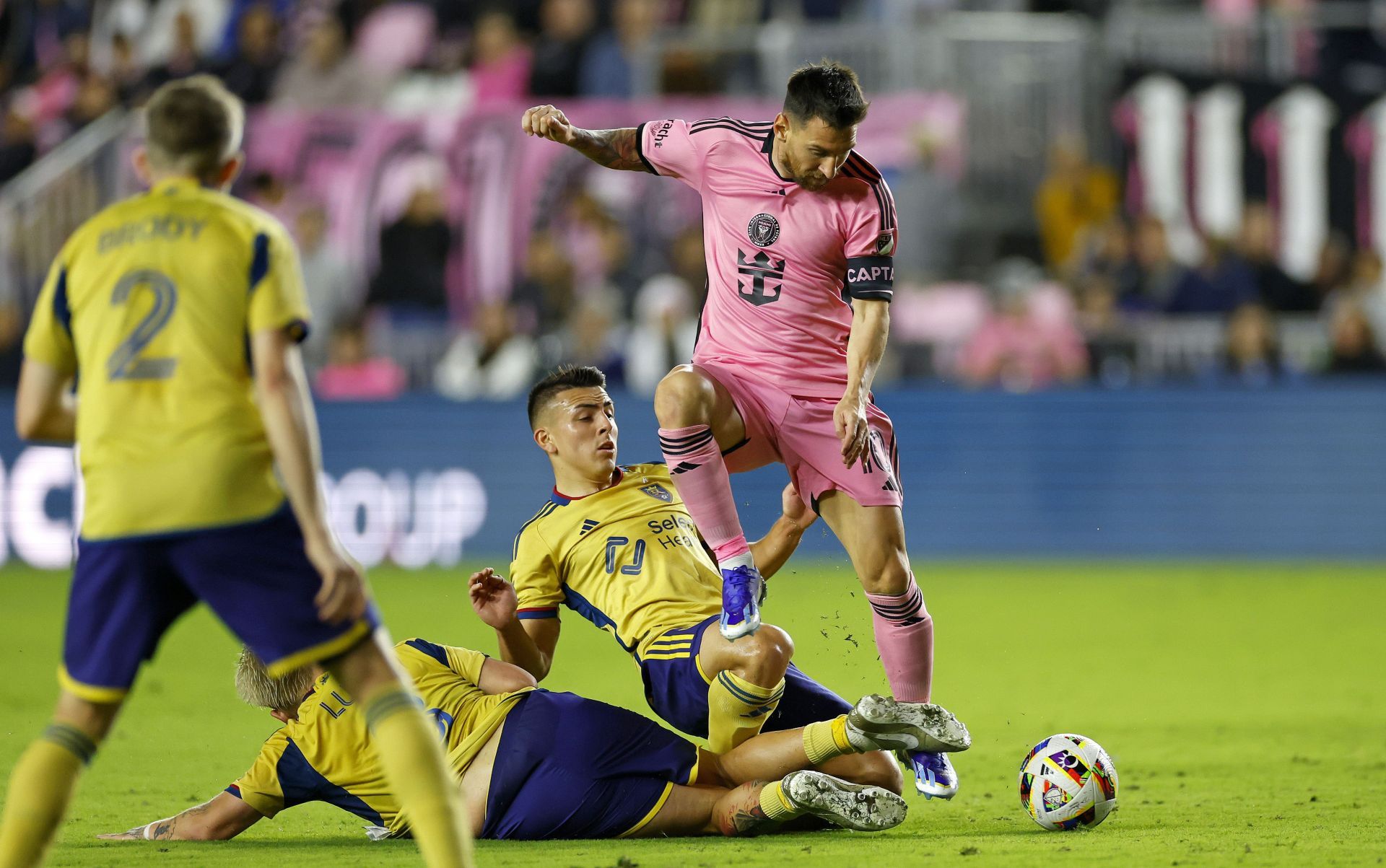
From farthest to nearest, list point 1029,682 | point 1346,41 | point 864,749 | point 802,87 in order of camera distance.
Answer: point 1346,41 < point 1029,682 < point 802,87 < point 864,749

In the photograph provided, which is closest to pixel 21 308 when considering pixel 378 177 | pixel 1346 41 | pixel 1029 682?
pixel 378 177

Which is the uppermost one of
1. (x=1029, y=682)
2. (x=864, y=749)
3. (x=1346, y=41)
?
(x=1346, y=41)

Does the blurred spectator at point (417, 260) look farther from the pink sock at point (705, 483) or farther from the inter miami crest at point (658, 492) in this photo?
the pink sock at point (705, 483)

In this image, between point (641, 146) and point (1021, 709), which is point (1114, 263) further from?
point (641, 146)

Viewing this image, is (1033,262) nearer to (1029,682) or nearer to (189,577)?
(1029,682)

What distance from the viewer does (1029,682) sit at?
8.95 metres

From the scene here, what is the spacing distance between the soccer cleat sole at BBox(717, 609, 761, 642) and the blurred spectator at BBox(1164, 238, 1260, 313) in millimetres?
10600

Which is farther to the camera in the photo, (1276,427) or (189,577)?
(1276,427)

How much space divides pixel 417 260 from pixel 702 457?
409 inches

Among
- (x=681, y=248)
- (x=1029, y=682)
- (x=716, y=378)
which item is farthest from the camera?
(x=681, y=248)

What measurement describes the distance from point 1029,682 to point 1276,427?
6.35 m

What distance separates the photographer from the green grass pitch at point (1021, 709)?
16.9 feet

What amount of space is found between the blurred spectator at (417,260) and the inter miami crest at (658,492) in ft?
32.2

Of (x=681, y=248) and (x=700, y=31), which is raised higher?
(x=700, y=31)
